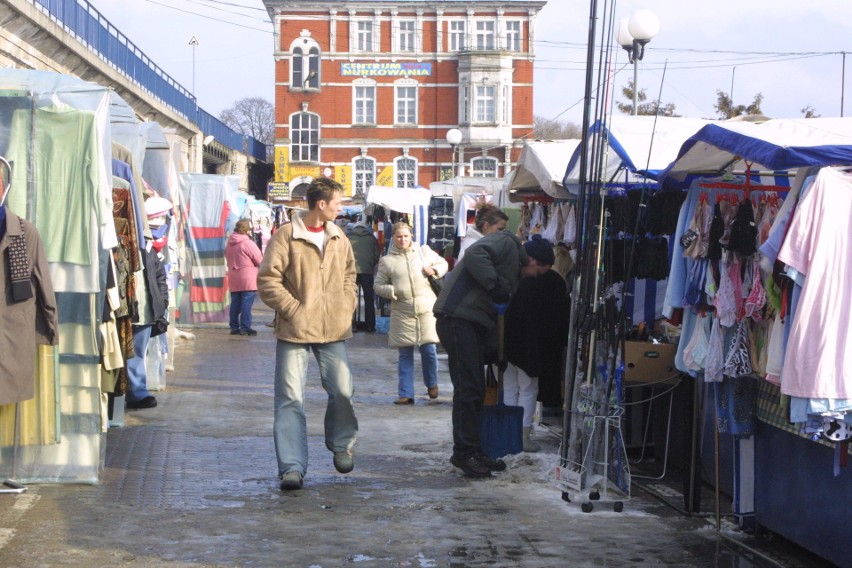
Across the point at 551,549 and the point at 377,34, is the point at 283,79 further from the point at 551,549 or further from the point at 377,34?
the point at 551,549

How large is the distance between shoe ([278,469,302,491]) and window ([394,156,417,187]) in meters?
62.1

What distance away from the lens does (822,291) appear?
18.4ft

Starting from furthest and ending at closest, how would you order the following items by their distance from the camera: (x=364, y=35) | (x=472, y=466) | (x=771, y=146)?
(x=364, y=35) < (x=472, y=466) < (x=771, y=146)

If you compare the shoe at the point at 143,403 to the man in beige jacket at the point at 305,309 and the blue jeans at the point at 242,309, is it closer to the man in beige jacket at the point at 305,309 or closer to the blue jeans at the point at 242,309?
the man in beige jacket at the point at 305,309

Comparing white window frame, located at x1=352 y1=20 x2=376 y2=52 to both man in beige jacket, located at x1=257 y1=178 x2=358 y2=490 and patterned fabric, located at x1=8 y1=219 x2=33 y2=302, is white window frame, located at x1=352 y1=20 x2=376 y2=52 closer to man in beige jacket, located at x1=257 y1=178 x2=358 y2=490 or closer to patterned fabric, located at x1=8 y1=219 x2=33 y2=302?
man in beige jacket, located at x1=257 y1=178 x2=358 y2=490

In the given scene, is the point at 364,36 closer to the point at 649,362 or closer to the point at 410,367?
the point at 410,367

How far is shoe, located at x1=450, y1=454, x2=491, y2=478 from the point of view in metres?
8.40

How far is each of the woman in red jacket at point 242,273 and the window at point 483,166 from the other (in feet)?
166

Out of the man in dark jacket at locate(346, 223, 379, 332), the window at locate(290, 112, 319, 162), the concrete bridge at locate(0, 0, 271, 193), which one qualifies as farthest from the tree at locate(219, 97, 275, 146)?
the man in dark jacket at locate(346, 223, 379, 332)

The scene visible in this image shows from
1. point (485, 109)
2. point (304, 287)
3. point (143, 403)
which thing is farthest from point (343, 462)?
point (485, 109)

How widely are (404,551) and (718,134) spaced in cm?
276

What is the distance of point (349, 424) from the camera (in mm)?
8305

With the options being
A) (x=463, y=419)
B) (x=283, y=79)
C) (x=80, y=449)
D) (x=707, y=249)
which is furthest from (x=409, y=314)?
(x=283, y=79)

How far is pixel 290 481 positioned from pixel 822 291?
3745 mm
